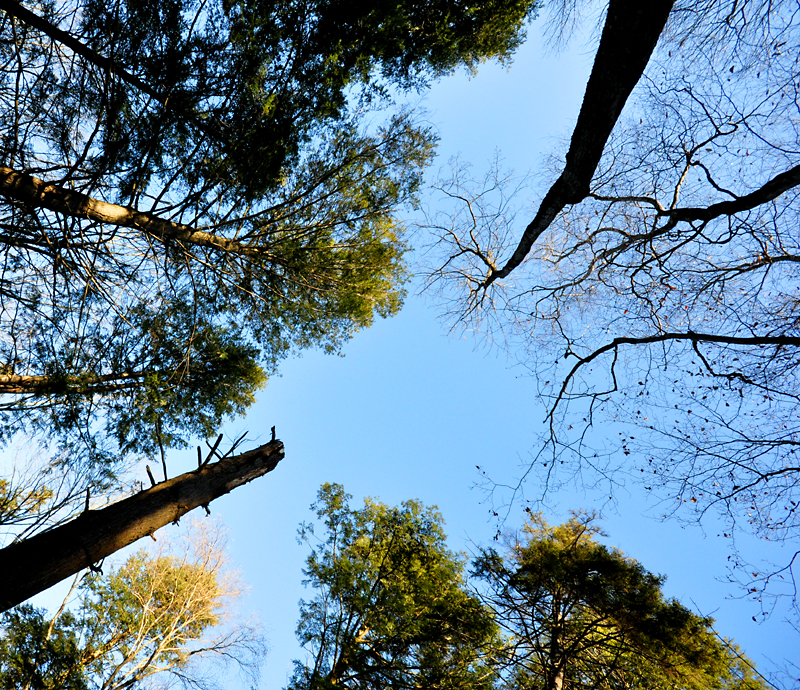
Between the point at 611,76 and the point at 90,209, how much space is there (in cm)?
505

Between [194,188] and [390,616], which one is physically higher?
[194,188]

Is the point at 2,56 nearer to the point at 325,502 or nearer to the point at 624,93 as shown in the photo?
the point at 624,93

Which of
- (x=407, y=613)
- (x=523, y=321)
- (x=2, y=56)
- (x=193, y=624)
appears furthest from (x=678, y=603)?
(x=2, y=56)

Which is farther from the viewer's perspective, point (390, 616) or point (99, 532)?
point (390, 616)

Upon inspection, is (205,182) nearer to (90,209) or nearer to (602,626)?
(90,209)

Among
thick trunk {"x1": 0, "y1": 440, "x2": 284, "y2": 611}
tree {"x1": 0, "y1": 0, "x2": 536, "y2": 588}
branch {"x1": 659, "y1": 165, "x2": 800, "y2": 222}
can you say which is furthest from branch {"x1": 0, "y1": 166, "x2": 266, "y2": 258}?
branch {"x1": 659, "y1": 165, "x2": 800, "y2": 222}

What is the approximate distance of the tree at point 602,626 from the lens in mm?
4445

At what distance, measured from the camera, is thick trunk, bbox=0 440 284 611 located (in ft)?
7.61

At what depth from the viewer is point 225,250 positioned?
4.87m

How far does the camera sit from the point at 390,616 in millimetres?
4906

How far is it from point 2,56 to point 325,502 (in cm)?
692

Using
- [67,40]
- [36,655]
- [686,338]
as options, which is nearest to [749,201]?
[686,338]

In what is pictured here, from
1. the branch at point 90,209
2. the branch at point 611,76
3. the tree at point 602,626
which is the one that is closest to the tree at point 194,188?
the branch at point 90,209

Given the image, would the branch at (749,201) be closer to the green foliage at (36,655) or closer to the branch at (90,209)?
the branch at (90,209)
